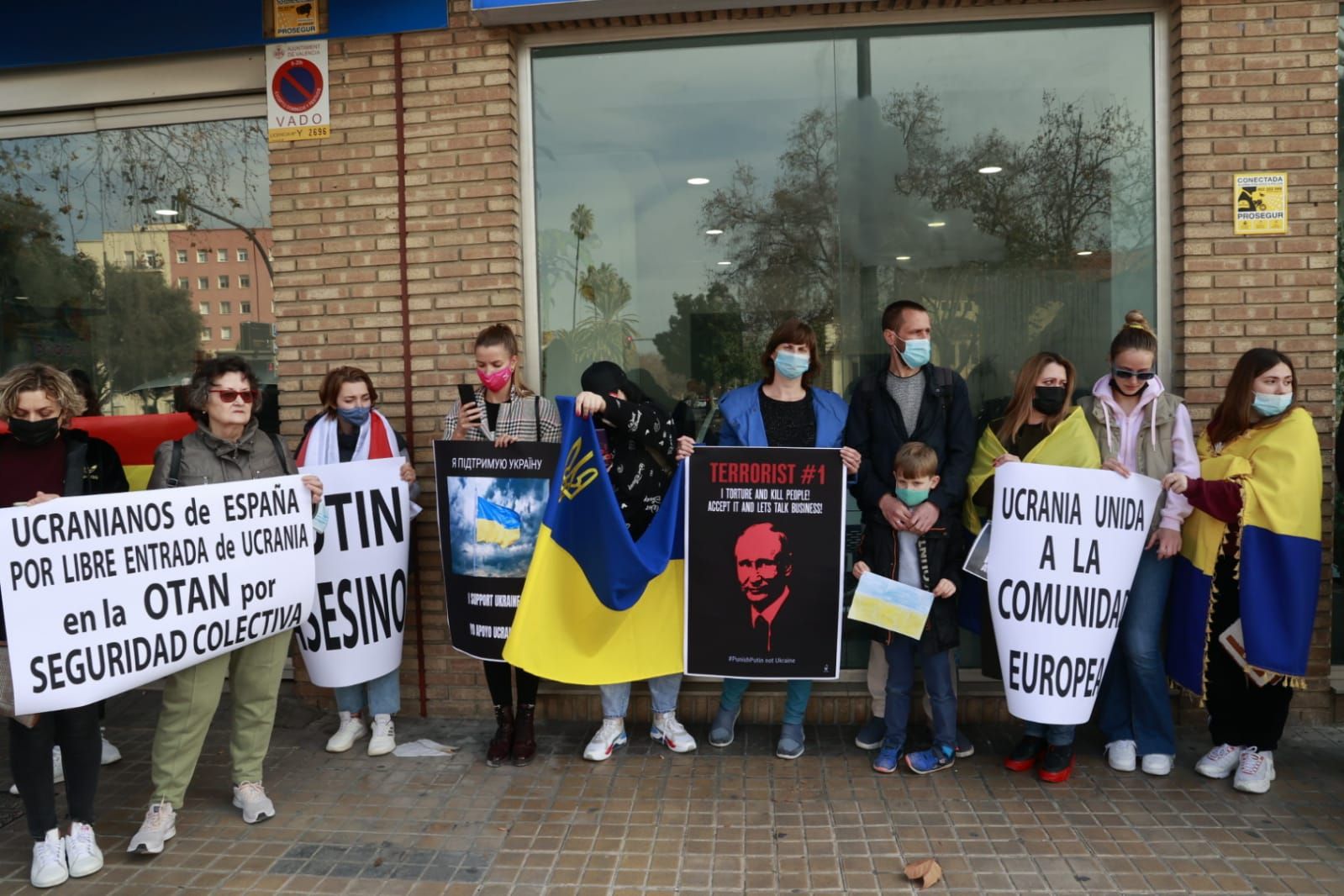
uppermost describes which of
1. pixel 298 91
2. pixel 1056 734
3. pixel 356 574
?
pixel 298 91

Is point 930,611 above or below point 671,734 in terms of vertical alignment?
above

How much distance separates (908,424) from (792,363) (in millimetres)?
624

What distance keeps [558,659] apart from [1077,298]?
346 cm

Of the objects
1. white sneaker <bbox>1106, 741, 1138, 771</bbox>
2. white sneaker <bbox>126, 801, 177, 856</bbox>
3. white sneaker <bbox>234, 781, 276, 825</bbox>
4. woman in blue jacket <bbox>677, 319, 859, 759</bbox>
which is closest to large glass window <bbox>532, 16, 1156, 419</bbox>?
woman in blue jacket <bbox>677, 319, 859, 759</bbox>

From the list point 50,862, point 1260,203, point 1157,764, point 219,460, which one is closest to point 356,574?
point 219,460

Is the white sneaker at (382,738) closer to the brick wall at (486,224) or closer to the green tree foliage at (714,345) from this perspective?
the brick wall at (486,224)

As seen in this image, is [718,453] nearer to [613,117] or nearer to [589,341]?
[589,341]

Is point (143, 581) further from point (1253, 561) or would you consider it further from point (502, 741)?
point (1253, 561)

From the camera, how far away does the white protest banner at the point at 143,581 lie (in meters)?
3.39

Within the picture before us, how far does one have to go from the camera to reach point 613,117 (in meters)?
5.66

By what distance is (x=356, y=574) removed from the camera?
15.8 ft

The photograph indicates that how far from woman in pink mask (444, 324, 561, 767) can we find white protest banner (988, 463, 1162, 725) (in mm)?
2218

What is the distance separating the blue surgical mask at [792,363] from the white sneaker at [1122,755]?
7.56ft

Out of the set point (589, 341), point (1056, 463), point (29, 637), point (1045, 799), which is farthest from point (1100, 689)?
point (29, 637)
